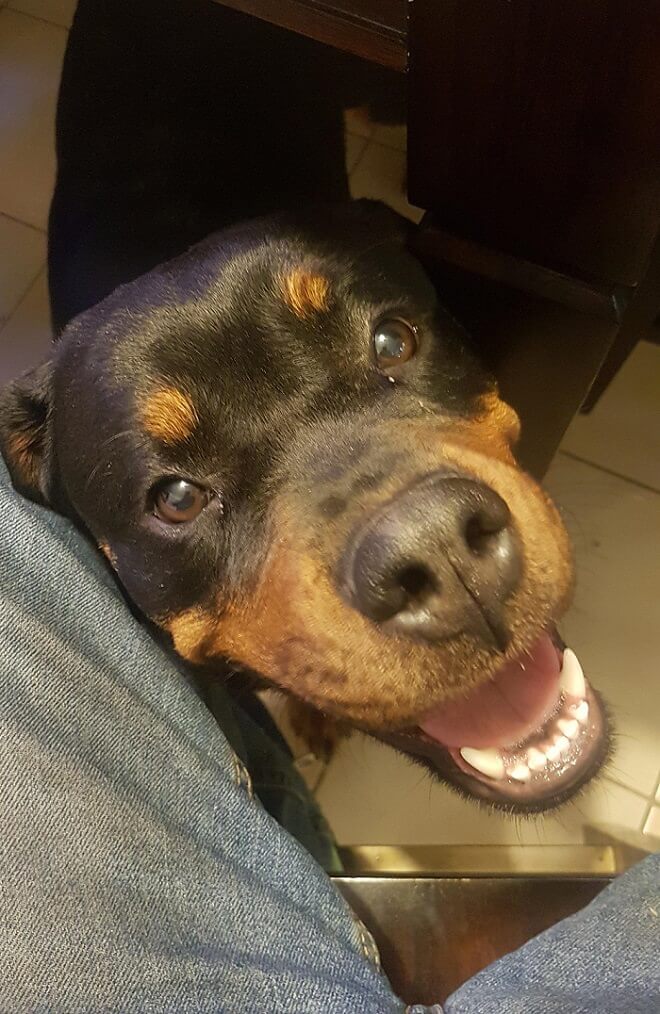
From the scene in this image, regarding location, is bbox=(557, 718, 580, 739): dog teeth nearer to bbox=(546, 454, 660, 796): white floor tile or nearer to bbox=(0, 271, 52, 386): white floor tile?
bbox=(546, 454, 660, 796): white floor tile

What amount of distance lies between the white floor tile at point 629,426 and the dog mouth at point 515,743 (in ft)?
3.84

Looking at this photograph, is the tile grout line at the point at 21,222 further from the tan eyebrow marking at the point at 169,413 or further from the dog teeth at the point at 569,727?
the dog teeth at the point at 569,727

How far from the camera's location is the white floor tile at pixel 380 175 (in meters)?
2.67

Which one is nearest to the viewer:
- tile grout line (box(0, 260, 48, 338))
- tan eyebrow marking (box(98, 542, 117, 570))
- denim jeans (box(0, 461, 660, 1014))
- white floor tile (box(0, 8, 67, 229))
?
denim jeans (box(0, 461, 660, 1014))

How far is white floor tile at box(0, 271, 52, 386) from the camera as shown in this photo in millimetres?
2725

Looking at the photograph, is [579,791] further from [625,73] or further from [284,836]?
[625,73]

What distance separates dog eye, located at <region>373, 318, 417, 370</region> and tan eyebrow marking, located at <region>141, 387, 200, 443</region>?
31cm

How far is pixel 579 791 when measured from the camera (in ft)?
4.54

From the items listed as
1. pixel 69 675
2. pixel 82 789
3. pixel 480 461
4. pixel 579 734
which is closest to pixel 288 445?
pixel 480 461

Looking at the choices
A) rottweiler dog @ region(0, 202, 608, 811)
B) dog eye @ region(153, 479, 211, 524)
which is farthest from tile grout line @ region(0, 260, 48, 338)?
dog eye @ region(153, 479, 211, 524)

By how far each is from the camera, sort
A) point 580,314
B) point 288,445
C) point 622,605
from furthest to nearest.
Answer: point 622,605
point 580,314
point 288,445

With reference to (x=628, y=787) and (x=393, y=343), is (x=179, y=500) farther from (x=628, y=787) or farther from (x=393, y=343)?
(x=628, y=787)

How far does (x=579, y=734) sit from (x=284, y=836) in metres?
0.50

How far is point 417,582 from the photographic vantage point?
104cm
